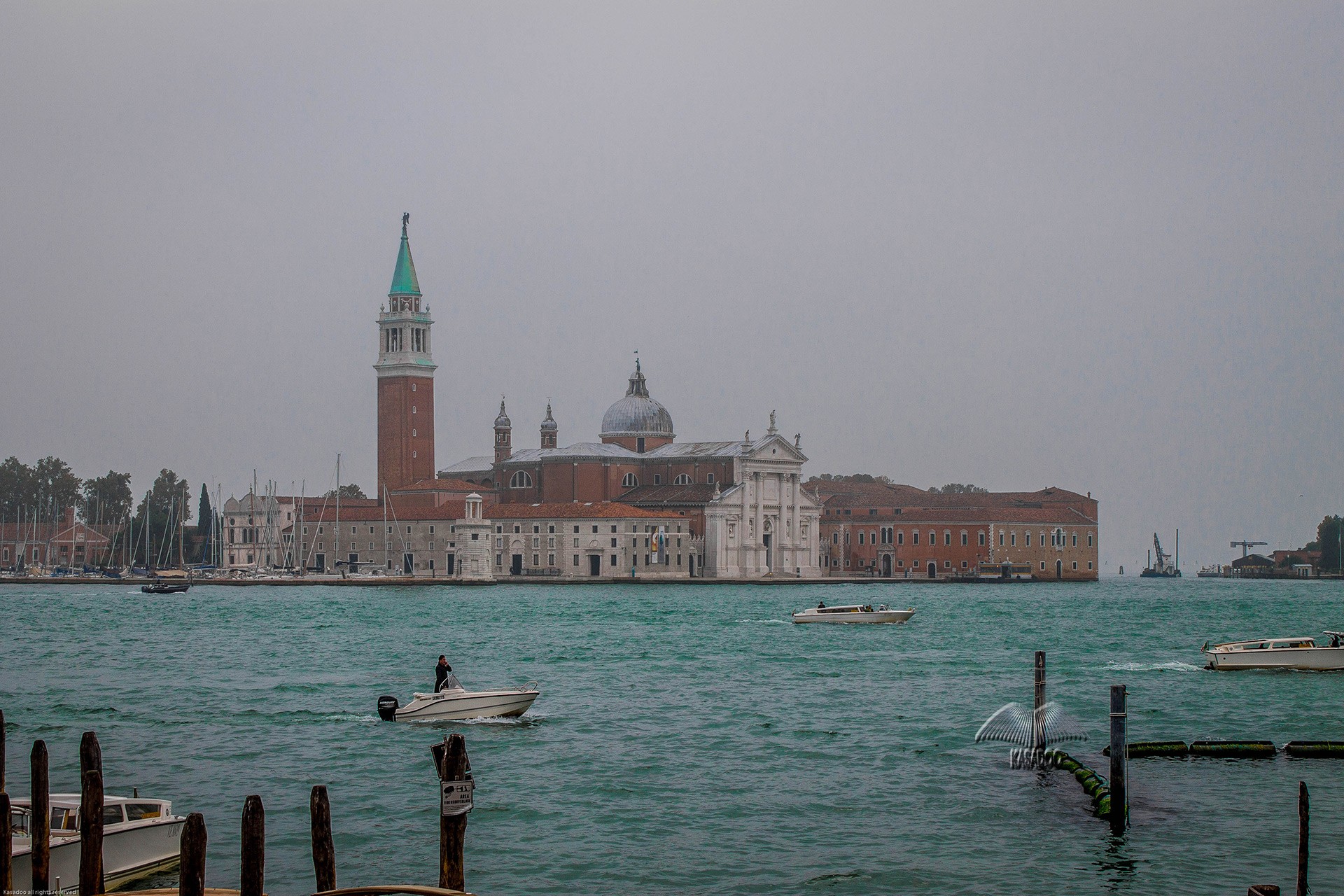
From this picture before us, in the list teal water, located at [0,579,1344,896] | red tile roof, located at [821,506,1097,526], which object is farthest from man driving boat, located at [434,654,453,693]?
red tile roof, located at [821,506,1097,526]

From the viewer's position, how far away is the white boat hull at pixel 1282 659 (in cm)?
2703

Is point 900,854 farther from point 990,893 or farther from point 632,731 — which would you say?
point 632,731

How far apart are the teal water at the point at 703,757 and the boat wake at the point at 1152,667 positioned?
0.16 meters

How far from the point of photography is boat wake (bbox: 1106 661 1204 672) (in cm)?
2833

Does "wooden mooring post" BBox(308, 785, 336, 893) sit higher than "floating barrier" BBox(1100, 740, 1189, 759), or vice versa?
"wooden mooring post" BBox(308, 785, 336, 893)

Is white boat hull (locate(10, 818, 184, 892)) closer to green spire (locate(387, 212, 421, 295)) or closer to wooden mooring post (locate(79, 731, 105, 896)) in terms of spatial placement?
wooden mooring post (locate(79, 731, 105, 896))

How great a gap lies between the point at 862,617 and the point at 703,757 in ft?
80.7

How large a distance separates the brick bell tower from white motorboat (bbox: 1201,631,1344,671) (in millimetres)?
55869

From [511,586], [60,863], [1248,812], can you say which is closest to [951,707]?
[1248,812]

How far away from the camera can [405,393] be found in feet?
259

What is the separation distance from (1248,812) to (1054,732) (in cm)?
488

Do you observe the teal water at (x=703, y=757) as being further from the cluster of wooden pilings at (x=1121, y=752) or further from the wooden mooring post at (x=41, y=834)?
the wooden mooring post at (x=41, y=834)

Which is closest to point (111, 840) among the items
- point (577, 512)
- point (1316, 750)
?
point (1316, 750)

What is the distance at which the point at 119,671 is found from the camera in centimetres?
2783
